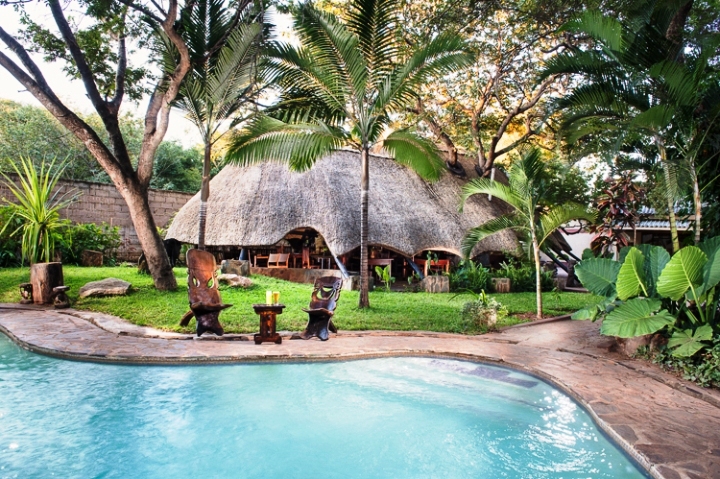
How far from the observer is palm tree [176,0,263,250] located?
840cm

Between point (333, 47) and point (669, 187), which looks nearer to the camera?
point (669, 187)

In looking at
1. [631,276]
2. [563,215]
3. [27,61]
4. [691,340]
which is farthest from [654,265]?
[27,61]

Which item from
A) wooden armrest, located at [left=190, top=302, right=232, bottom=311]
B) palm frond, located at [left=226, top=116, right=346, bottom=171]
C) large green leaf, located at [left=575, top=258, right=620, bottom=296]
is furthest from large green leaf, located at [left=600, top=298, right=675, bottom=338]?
palm frond, located at [left=226, top=116, right=346, bottom=171]

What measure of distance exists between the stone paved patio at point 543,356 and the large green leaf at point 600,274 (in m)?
0.80

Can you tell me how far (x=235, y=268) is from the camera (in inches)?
473

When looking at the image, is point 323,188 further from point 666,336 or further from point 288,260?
point 666,336

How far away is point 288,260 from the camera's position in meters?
14.1

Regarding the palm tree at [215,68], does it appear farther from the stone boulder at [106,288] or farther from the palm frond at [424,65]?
the palm frond at [424,65]

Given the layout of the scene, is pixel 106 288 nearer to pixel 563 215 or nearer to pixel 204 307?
pixel 204 307

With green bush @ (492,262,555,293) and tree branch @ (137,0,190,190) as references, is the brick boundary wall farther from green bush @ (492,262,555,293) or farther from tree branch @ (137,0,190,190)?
green bush @ (492,262,555,293)

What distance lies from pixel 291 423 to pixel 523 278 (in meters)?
9.88

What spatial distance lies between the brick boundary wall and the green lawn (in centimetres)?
279

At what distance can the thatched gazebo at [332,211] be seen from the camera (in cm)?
1203

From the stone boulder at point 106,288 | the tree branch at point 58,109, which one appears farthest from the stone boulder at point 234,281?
the tree branch at point 58,109
